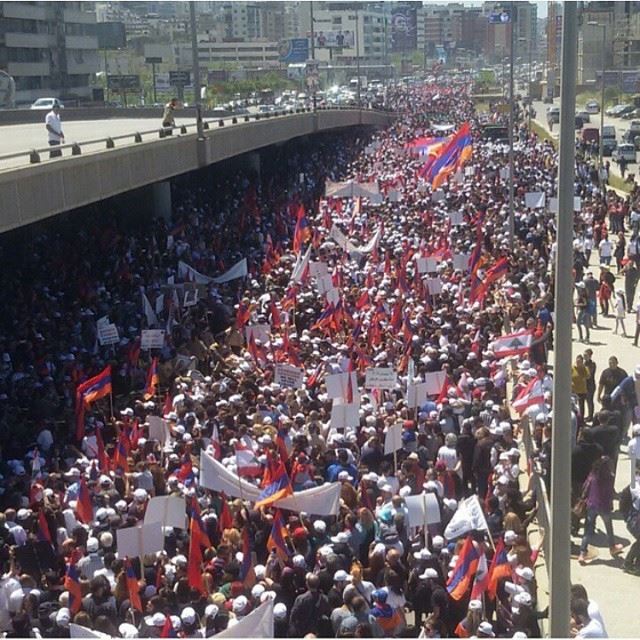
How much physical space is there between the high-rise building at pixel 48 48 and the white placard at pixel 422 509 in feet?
213

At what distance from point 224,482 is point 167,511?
1006 millimetres

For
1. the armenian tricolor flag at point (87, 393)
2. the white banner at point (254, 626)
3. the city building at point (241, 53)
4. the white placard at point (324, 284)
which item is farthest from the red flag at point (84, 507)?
the city building at point (241, 53)

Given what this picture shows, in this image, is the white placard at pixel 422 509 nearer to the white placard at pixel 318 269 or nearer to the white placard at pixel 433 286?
the white placard at pixel 433 286

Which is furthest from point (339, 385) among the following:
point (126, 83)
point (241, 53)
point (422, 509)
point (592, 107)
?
point (241, 53)

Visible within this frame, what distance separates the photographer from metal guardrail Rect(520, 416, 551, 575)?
12.3m

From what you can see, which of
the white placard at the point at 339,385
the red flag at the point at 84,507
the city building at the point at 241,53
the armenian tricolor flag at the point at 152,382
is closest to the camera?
the red flag at the point at 84,507

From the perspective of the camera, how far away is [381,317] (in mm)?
20406

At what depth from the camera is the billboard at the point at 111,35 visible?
95250 mm

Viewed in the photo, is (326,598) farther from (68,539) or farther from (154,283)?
(154,283)

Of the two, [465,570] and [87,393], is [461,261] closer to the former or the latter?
[87,393]

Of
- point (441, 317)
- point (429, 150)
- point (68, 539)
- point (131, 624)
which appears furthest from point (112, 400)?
point (429, 150)

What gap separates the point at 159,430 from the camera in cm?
1470

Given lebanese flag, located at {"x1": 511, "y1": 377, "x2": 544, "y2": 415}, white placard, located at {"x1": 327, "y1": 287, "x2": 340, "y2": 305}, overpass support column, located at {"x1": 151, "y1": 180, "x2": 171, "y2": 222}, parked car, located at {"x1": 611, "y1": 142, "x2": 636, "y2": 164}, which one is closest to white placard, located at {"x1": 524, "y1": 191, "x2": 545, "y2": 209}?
overpass support column, located at {"x1": 151, "y1": 180, "x2": 171, "y2": 222}

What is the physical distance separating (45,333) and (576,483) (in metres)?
10.4
